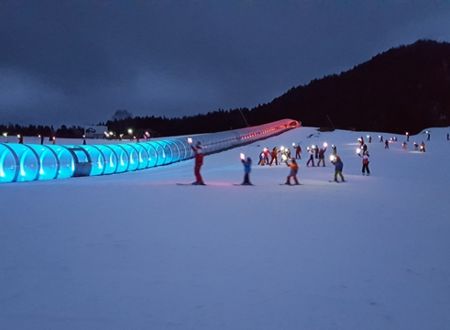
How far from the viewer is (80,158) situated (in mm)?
23859

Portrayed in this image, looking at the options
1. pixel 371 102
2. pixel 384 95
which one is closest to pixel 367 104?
pixel 371 102

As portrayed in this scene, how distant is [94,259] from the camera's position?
5.89 metres

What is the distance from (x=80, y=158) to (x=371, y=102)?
119m

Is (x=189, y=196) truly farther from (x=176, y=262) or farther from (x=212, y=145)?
(x=212, y=145)

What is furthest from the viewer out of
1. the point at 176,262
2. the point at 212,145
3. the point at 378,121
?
the point at 378,121

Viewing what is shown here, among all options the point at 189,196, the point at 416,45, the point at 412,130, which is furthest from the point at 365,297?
the point at 416,45

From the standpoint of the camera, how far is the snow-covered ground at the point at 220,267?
4.18 metres

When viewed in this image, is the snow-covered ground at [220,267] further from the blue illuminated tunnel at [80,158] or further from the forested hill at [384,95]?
the forested hill at [384,95]

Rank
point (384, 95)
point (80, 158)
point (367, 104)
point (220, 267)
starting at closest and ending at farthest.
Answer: point (220, 267), point (80, 158), point (367, 104), point (384, 95)

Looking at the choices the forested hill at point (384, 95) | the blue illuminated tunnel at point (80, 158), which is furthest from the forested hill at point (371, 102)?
the blue illuminated tunnel at point (80, 158)

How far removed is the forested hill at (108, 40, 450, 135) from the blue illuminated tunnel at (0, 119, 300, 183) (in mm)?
82811

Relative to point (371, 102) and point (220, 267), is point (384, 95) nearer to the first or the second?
point (371, 102)

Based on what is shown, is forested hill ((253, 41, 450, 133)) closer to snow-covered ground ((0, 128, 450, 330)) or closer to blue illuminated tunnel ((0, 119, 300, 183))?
blue illuminated tunnel ((0, 119, 300, 183))

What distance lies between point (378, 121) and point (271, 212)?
115111mm
